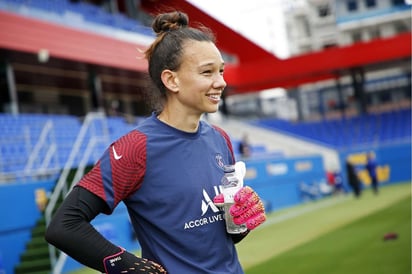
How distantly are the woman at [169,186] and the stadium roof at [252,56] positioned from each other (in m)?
19.9

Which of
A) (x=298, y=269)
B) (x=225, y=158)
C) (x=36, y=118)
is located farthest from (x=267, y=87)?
(x=225, y=158)

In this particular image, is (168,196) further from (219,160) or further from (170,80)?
(170,80)

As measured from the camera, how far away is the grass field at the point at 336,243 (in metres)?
9.70

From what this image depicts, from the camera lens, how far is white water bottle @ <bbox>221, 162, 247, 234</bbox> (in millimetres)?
2812

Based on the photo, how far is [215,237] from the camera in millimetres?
2834

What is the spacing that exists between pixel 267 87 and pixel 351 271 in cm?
3070

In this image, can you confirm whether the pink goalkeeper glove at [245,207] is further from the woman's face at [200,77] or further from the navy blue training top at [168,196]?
the woman's face at [200,77]

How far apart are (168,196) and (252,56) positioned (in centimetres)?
3531

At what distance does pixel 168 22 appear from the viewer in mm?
3014

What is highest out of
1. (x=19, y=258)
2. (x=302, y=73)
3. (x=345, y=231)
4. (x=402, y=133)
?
(x=19, y=258)

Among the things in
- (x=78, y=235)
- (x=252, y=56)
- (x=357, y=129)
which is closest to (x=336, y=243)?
(x=78, y=235)

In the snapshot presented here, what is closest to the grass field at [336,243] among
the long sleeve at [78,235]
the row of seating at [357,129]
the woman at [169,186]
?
the woman at [169,186]

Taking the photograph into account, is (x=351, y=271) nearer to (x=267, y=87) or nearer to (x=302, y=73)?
(x=302, y=73)

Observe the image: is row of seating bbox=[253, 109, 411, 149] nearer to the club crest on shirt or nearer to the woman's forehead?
the club crest on shirt
